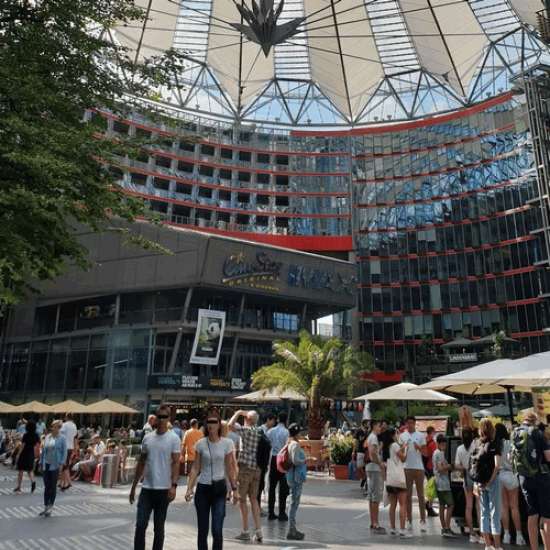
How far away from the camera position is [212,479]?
22.1 ft

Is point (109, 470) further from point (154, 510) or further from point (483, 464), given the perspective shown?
point (483, 464)

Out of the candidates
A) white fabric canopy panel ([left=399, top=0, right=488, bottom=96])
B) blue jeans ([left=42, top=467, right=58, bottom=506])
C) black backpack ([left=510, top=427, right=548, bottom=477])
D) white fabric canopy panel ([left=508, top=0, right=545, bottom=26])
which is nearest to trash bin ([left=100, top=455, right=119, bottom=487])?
blue jeans ([left=42, top=467, right=58, bottom=506])

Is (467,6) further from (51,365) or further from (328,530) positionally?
(328,530)

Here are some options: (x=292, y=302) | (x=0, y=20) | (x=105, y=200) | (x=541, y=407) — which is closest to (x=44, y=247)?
(x=105, y=200)

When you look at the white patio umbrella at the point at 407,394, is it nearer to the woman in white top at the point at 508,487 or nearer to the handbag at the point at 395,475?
the handbag at the point at 395,475

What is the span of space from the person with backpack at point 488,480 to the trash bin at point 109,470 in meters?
12.2

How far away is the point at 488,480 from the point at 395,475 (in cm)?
181

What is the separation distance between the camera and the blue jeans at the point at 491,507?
777 cm

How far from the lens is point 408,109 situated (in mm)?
70875

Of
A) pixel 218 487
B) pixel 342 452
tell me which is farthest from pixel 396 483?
pixel 342 452

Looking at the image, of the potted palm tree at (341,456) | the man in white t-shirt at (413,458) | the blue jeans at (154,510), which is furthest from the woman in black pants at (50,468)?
the potted palm tree at (341,456)

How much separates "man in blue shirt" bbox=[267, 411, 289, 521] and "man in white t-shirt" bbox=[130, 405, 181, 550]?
4.19 meters

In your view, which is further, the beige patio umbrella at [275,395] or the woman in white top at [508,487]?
the beige patio umbrella at [275,395]

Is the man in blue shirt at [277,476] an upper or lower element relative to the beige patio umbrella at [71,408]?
lower
